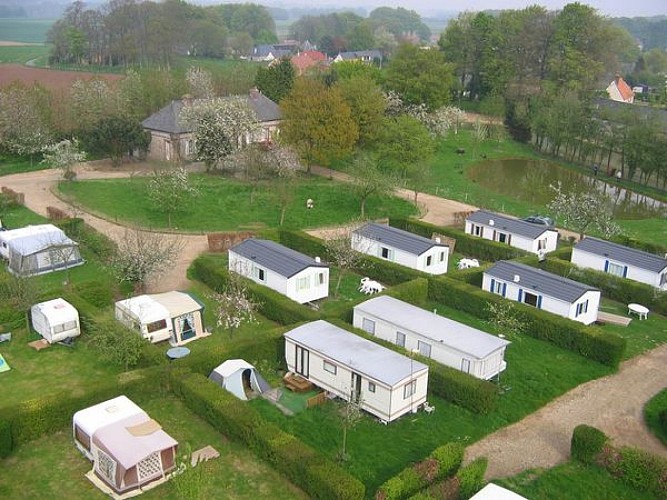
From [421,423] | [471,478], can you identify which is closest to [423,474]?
[471,478]

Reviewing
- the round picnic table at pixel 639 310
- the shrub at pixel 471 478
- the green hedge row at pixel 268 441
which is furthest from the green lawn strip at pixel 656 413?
the green hedge row at pixel 268 441

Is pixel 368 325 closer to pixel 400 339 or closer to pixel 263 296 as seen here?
pixel 400 339

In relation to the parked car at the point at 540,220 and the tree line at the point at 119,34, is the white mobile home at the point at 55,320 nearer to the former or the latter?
the parked car at the point at 540,220

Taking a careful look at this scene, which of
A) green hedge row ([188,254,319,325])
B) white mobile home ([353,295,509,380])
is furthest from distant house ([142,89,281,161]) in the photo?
white mobile home ([353,295,509,380])

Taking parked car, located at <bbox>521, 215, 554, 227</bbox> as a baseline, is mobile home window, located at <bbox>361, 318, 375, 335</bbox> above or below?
above

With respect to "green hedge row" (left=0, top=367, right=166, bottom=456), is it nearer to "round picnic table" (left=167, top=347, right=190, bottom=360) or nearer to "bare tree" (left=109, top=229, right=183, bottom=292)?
"round picnic table" (left=167, top=347, right=190, bottom=360)

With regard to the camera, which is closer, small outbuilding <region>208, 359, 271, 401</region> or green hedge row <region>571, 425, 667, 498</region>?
green hedge row <region>571, 425, 667, 498</region>

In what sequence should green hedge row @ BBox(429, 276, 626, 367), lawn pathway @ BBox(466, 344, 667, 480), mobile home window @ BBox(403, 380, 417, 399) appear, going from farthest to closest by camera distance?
green hedge row @ BBox(429, 276, 626, 367), mobile home window @ BBox(403, 380, 417, 399), lawn pathway @ BBox(466, 344, 667, 480)
